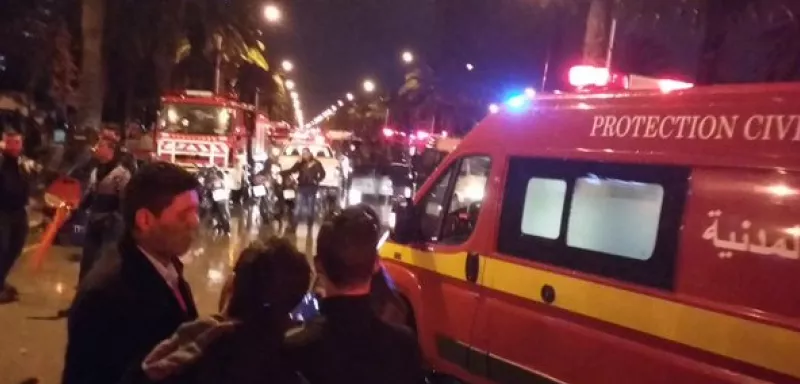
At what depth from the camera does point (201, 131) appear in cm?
2228

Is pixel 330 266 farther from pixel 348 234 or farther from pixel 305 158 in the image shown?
pixel 305 158

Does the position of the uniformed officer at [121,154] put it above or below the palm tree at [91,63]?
below

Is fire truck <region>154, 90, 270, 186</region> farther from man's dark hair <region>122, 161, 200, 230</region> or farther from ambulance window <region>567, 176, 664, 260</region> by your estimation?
man's dark hair <region>122, 161, 200, 230</region>

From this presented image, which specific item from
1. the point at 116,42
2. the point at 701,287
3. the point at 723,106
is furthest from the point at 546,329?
the point at 116,42

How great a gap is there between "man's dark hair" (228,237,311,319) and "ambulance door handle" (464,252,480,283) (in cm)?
375

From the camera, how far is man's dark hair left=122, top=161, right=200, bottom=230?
9.43 ft

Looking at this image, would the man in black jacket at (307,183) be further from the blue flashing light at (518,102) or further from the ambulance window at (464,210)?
the blue flashing light at (518,102)

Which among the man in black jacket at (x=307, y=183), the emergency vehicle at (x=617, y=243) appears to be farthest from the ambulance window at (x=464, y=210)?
the man in black jacket at (x=307, y=183)

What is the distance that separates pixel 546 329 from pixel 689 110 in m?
1.48

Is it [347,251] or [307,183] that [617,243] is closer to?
[347,251]

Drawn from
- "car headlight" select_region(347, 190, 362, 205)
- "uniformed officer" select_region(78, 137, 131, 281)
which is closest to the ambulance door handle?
"uniformed officer" select_region(78, 137, 131, 281)

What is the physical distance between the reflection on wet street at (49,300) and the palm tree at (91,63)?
23.2 ft

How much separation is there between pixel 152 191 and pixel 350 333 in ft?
2.32

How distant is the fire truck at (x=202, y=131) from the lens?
21.5 m
